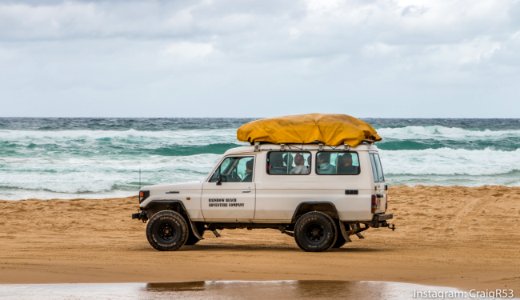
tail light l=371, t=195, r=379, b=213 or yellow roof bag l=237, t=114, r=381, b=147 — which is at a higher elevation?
yellow roof bag l=237, t=114, r=381, b=147

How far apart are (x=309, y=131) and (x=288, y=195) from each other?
1.07m

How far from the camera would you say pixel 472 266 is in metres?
14.3

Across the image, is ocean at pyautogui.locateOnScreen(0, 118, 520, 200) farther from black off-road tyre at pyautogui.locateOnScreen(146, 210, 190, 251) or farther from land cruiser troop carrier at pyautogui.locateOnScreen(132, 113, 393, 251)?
land cruiser troop carrier at pyautogui.locateOnScreen(132, 113, 393, 251)

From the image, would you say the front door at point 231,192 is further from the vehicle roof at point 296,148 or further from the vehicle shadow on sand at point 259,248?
the vehicle shadow on sand at point 259,248

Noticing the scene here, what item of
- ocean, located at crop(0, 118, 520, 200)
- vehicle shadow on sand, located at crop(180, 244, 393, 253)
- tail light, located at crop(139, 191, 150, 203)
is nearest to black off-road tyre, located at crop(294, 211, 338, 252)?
vehicle shadow on sand, located at crop(180, 244, 393, 253)

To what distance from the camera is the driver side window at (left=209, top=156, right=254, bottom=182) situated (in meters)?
15.8

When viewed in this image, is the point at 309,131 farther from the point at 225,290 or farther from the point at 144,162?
the point at 144,162

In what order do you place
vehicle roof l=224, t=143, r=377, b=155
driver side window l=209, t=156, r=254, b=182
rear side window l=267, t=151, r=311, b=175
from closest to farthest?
vehicle roof l=224, t=143, r=377, b=155
rear side window l=267, t=151, r=311, b=175
driver side window l=209, t=156, r=254, b=182

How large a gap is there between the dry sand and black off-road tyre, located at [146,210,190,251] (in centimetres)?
18

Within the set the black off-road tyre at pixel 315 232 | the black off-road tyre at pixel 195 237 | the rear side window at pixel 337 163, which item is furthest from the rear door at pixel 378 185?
the black off-road tyre at pixel 195 237

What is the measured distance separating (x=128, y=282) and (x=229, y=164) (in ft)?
13.0

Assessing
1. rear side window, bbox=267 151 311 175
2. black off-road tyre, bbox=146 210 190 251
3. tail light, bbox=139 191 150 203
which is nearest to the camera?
rear side window, bbox=267 151 311 175

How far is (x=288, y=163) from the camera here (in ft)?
51.8

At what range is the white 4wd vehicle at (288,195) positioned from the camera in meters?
15.5
